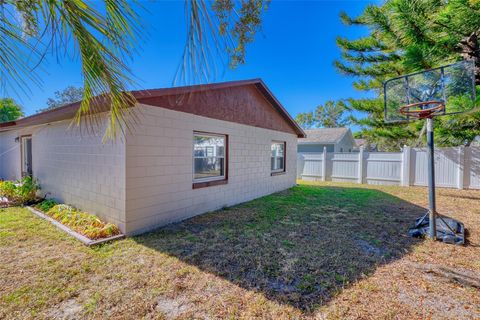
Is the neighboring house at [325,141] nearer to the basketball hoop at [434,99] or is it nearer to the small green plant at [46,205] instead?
the basketball hoop at [434,99]

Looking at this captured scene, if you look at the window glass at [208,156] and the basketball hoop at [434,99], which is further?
the window glass at [208,156]

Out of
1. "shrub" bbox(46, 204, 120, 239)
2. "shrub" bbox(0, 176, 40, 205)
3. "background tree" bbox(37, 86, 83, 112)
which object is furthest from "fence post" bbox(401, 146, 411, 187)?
"shrub" bbox(0, 176, 40, 205)

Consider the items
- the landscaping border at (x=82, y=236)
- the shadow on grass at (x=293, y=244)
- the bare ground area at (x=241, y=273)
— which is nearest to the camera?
the bare ground area at (x=241, y=273)

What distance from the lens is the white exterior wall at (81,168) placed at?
169 inches

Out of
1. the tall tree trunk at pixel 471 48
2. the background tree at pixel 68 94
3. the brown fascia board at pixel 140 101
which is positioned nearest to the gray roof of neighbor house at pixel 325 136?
the brown fascia board at pixel 140 101

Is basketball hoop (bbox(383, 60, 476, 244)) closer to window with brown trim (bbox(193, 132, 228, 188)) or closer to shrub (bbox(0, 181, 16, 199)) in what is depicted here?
window with brown trim (bbox(193, 132, 228, 188))

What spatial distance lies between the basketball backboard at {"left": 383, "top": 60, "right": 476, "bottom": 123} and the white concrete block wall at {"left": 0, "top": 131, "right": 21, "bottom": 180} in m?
12.5

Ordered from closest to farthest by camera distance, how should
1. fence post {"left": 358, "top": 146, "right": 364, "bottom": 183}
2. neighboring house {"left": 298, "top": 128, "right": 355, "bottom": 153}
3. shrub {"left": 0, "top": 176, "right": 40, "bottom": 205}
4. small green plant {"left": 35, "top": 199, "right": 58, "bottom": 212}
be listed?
small green plant {"left": 35, "top": 199, "right": 58, "bottom": 212} < shrub {"left": 0, "top": 176, "right": 40, "bottom": 205} < fence post {"left": 358, "top": 146, "right": 364, "bottom": 183} < neighboring house {"left": 298, "top": 128, "right": 355, "bottom": 153}

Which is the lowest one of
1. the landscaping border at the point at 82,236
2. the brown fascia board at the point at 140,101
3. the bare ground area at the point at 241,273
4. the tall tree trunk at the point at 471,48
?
the bare ground area at the point at 241,273

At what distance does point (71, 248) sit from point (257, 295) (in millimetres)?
3121

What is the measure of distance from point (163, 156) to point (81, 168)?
6.98 ft

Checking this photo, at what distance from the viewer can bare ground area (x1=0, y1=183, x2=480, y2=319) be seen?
7.49 feet

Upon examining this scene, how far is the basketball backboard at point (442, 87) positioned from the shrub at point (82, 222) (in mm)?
6423

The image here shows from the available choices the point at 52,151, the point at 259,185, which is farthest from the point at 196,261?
the point at 52,151
